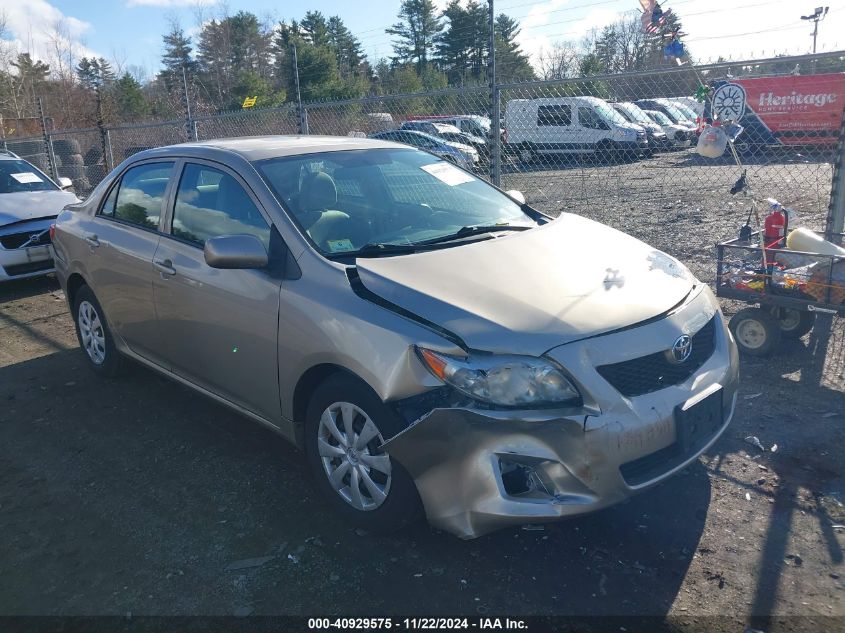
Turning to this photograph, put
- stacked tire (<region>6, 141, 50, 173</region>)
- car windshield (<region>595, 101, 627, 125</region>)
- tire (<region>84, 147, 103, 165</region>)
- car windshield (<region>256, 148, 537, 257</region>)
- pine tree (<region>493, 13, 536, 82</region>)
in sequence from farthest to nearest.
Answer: pine tree (<region>493, 13, 536, 82</region>) → tire (<region>84, 147, 103, 165</region>) → car windshield (<region>595, 101, 627, 125</region>) → stacked tire (<region>6, 141, 50, 173</region>) → car windshield (<region>256, 148, 537, 257</region>)

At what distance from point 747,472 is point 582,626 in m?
1.56

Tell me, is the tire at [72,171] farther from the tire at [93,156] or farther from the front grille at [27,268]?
the front grille at [27,268]

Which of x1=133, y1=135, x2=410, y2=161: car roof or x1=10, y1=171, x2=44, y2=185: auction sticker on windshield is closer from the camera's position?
x1=133, y1=135, x2=410, y2=161: car roof

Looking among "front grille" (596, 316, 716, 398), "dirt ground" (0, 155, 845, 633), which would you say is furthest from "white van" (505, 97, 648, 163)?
"front grille" (596, 316, 716, 398)

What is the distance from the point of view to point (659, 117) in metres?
27.2

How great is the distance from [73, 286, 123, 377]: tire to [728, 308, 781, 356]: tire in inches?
180

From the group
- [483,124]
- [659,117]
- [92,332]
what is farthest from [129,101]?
[92,332]

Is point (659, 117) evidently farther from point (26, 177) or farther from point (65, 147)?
point (26, 177)

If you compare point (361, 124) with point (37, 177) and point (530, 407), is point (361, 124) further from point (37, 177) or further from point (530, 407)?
point (530, 407)

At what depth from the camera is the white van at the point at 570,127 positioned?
1524cm

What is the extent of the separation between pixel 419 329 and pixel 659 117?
27137 millimetres

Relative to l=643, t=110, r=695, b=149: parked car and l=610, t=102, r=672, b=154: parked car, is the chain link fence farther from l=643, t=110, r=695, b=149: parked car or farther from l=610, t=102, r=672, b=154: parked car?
l=643, t=110, r=695, b=149: parked car

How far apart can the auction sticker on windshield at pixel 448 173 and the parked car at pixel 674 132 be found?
1646 cm

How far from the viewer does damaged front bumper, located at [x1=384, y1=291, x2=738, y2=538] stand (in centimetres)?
271
